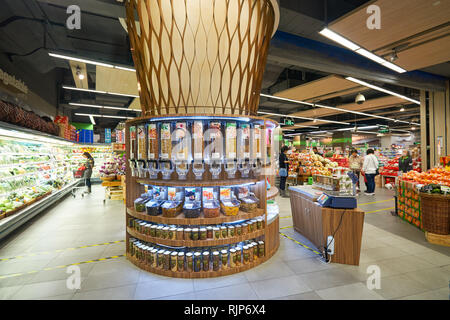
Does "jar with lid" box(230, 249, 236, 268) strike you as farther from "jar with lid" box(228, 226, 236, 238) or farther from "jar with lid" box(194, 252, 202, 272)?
"jar with lid" box(194, 252, 202, 272)

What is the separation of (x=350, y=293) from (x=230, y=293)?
1.28 m

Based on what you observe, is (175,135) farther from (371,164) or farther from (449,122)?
(449,122)

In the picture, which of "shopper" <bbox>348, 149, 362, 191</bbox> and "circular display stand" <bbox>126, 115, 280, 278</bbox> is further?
"shopper" <bbox>348, 149, 362, 191</bbox>

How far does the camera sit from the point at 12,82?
4762mm

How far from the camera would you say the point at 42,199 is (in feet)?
17.3

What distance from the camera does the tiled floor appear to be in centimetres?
216

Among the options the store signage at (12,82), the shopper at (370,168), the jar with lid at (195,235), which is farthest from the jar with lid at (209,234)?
the shopper at (370,168)

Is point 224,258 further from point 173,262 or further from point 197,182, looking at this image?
point 197,182

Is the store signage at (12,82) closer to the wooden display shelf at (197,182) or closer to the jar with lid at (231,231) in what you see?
the wooden display shelf at (197,182)

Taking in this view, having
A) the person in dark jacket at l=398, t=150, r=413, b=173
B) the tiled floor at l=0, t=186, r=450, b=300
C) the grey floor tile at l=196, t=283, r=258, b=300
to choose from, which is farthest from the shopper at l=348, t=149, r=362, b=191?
the grey floor tile at l=196, t=283, r=258, b=300

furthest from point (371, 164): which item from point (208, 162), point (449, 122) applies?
point (208, 162)

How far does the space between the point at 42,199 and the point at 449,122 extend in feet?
42.3

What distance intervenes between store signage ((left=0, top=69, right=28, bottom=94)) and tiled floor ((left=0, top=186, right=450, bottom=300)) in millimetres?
3410
